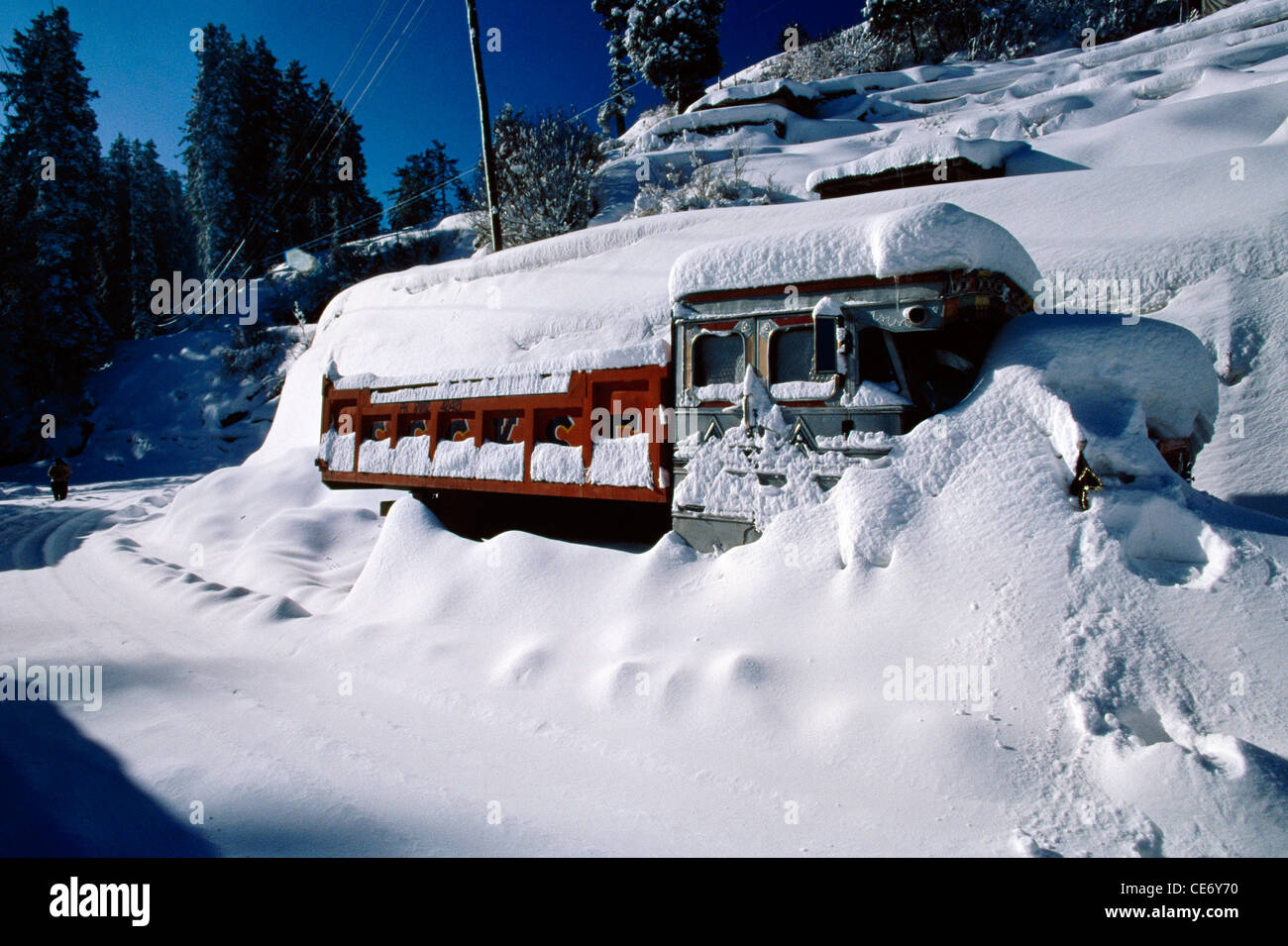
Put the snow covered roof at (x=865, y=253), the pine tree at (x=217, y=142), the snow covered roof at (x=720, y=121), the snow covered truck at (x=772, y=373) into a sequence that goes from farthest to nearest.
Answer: the pine tree at (x=217, y=142) → the snow covered roof at (x=720, y=121) → the snow covered truck at (x=772, y=373) → the snow covered roof at (x=865, y=253)

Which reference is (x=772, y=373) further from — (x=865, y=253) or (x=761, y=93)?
(x=761, y=93)

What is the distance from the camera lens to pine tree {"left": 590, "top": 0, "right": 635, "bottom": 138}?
38.9 metres

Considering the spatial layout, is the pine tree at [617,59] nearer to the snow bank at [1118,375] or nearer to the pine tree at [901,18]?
the pine tree at [901,18]

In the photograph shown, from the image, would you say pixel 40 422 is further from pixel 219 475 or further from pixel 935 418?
pixel 935 418

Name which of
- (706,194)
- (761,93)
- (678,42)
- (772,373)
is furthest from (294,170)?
(772,373)

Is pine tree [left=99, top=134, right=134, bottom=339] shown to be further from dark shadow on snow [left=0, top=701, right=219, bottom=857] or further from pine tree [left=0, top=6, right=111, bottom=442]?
dark shadow on snow [left=0, top=701, right=219, bottom=857]

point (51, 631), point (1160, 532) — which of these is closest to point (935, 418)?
point (1160, 532)

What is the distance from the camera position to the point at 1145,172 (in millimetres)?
8320

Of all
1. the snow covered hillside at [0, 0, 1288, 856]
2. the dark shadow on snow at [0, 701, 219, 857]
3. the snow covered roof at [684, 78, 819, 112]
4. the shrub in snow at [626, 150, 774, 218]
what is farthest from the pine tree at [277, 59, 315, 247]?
the dark shadow on snow at [0, 701, 219, 857]

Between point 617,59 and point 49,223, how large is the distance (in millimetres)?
31611

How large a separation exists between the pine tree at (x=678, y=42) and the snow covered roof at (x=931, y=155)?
23983mm

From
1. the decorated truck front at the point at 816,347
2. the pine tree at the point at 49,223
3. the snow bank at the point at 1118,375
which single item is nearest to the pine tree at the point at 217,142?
the pine tree at the point at 49,223

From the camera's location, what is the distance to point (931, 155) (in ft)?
42.4

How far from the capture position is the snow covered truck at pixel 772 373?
12.7 feet
